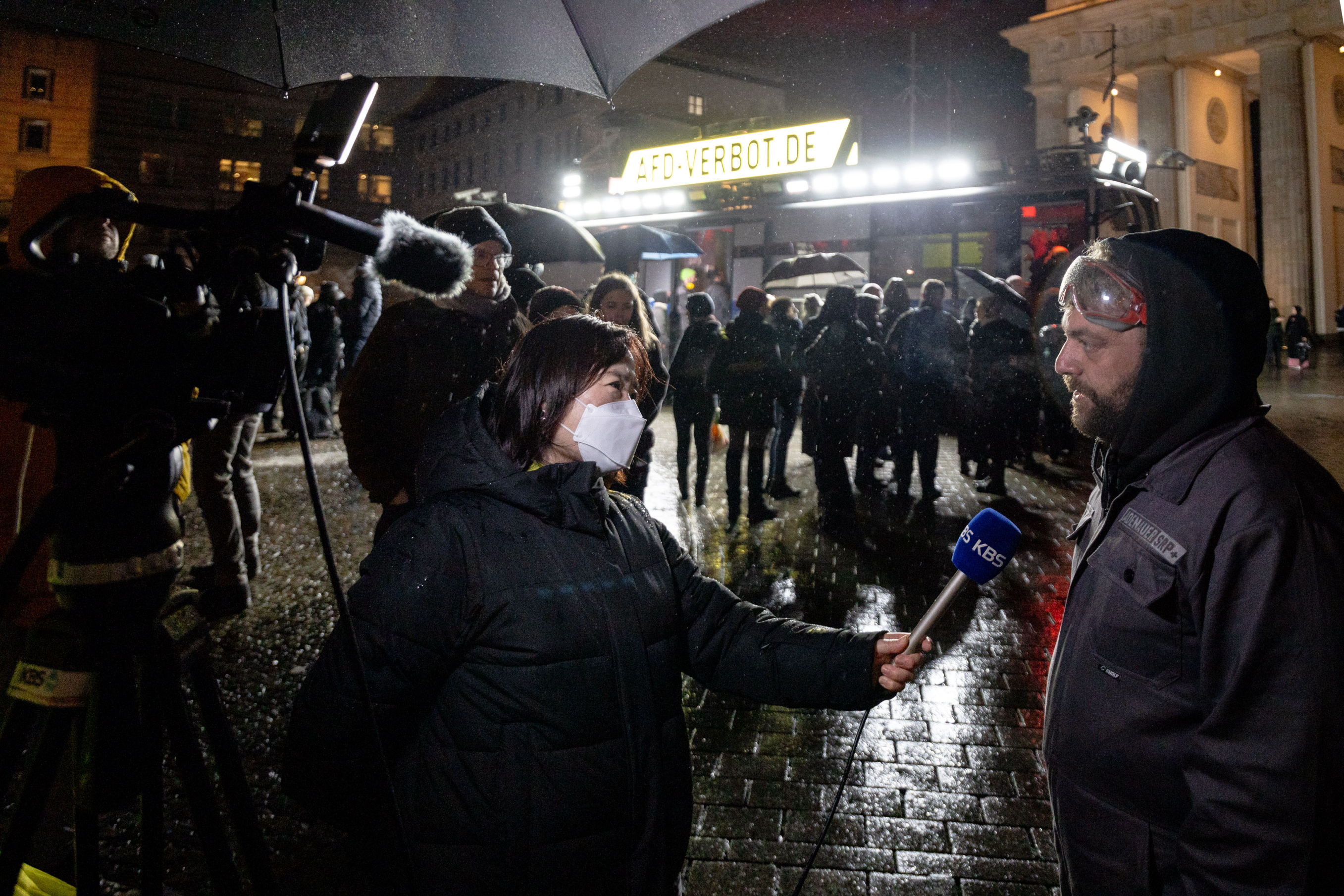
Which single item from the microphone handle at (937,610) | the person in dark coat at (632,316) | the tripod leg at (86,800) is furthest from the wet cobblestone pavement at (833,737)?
the microphone handle at (937,610)

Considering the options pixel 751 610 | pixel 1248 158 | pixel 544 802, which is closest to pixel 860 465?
pixel 751 610

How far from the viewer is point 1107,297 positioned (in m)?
1.65

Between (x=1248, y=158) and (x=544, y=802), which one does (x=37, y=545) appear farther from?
(x=1248, y=158)

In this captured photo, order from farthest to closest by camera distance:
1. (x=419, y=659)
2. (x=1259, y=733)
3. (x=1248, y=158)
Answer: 1. (x=1248, y=158)
2. (x=419, y=659)
3. (x=1259, y=733)

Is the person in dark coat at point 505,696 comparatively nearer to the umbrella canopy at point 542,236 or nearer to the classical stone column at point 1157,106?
the umbrella canopy at point 542,236

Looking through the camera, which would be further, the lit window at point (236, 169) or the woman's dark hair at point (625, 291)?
the lit window at point (236, 169)

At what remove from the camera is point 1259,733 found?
51.3 inches

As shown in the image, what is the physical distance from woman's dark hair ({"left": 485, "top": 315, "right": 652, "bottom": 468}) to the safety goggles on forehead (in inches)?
38.0

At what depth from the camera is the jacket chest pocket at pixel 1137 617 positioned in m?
1.45

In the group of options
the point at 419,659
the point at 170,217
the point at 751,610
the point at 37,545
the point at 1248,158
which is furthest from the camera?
the point at 1248,158

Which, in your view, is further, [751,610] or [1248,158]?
[1248,158]

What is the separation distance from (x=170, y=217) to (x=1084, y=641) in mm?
1800

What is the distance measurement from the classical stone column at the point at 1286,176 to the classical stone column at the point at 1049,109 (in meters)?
5.76

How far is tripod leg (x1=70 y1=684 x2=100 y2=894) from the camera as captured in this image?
57.0 inches
